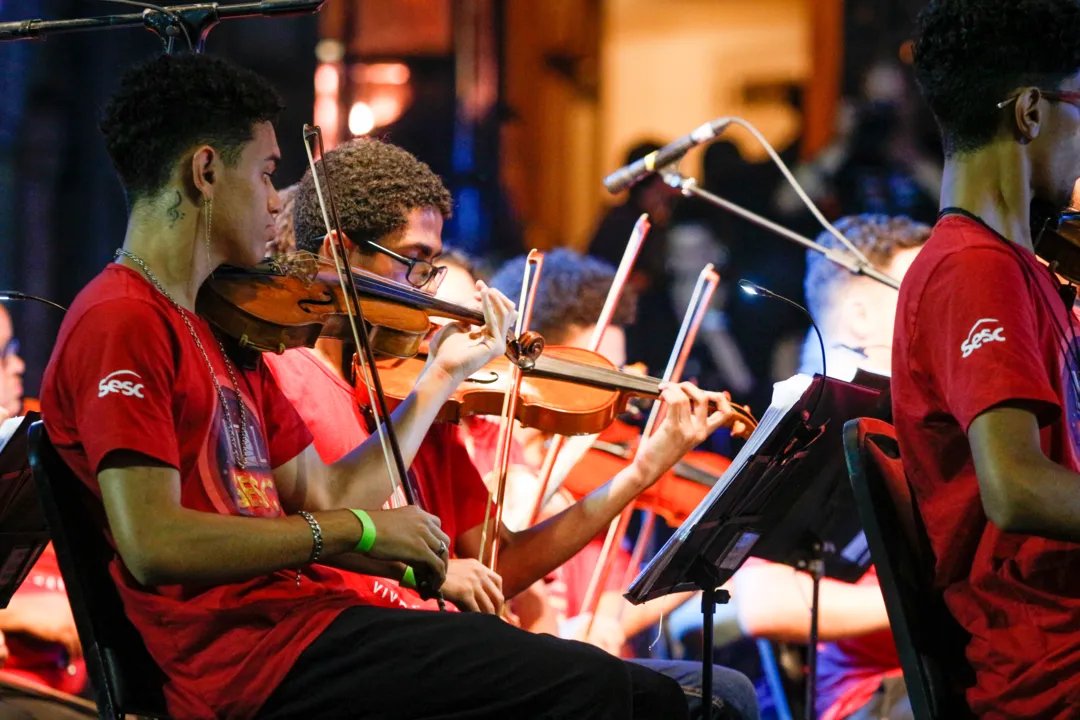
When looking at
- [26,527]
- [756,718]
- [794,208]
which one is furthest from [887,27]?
[26,527]

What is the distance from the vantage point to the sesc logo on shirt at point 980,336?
4.67 feet

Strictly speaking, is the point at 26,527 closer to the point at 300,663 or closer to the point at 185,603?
the point at 185,603

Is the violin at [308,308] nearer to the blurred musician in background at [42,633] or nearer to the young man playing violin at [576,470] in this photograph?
the young man playing violin at [576,470]

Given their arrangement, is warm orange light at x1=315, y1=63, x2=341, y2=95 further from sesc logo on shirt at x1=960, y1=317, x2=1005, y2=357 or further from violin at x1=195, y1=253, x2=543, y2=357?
sesc logo on shirt at x1=960, y1=317, x2=1005, y2=357

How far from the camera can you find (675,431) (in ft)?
7.66

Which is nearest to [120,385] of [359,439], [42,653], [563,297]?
[359,439]

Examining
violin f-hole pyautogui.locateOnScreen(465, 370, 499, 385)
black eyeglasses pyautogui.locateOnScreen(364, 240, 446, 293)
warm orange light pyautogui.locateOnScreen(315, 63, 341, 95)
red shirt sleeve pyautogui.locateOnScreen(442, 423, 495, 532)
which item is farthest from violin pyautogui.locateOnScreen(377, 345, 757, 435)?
warm orange light pyautogui.locateOnScreen(315, 63, 341, 95)

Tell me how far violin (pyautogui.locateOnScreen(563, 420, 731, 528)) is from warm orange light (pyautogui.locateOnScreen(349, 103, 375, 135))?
213 cm

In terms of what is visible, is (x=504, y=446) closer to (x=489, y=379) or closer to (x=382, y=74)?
(x=489, y=379)

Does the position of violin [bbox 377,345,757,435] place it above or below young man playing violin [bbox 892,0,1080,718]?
below

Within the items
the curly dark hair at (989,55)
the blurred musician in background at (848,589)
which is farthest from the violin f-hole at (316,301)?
the blurred musician in background at (848,589)

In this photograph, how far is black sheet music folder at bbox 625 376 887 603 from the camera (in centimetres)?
190

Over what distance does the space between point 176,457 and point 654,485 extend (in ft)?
6.40

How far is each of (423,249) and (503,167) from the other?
2.86 m
